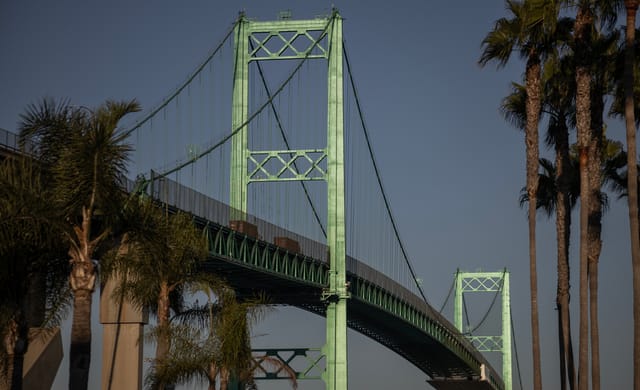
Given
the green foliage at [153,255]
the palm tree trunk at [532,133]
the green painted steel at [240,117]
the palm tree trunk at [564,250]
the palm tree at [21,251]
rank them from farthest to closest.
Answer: the green painted steel at [240,117] → the palm tree trunk at [564,250] → the palm tree trunk at [532,133] → the green foliage at [153,255] → the palm tree at [21,251]

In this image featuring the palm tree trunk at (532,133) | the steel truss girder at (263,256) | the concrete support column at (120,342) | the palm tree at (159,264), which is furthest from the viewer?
the steel truss girder at (263,256)

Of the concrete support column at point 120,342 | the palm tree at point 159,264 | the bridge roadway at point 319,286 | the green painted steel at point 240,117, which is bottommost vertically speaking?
the concrete support column at point 120,342

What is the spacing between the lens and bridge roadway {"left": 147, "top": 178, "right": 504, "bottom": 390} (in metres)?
59.8

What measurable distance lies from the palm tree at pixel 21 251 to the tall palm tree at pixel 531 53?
59.1 feet

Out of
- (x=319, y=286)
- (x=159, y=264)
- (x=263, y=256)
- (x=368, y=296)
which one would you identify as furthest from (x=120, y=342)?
(x=368, y=296)

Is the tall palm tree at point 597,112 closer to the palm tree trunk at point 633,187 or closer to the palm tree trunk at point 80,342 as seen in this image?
the palm tree trunk at point 633,187

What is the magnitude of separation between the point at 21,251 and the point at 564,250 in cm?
2288

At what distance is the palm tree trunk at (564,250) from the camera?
44.7 m

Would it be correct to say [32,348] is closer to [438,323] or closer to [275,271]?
[275,271]

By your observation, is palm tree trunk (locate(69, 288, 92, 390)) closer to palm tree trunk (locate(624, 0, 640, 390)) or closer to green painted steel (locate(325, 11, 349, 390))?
palm tree trunk (locate(624, 0, 640, 390))

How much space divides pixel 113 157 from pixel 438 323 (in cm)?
8084

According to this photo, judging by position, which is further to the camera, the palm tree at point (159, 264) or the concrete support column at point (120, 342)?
the concrete support column at point (120, 342)

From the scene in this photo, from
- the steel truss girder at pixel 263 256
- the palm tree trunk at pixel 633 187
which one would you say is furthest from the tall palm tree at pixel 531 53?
the steel truss girder at pixel 263 256

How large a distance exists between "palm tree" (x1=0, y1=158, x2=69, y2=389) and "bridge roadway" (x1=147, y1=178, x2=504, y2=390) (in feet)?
24.3
